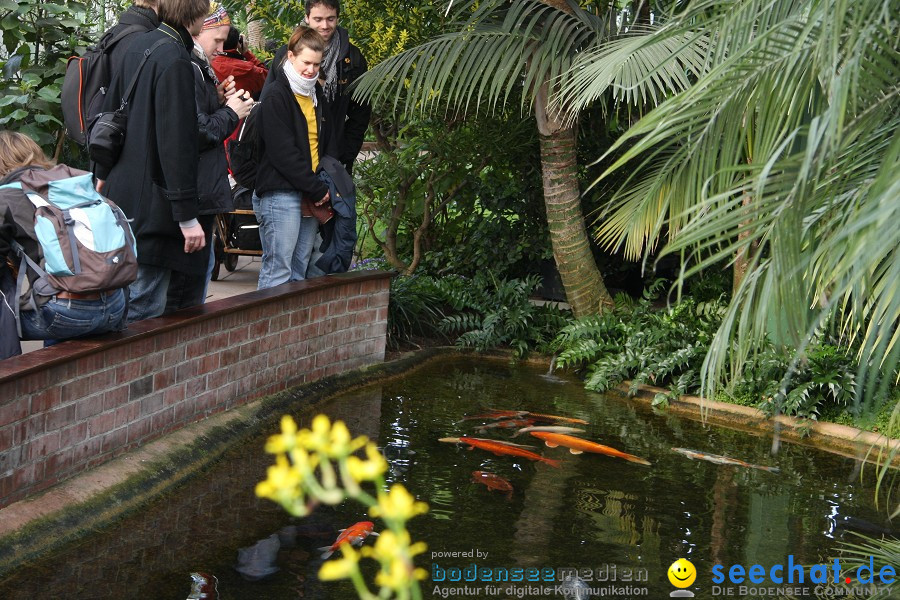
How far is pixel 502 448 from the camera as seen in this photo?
5.21m

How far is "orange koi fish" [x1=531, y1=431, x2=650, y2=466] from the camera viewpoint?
5.30m

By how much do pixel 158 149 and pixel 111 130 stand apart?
215 millimetres

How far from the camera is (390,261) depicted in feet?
28.9

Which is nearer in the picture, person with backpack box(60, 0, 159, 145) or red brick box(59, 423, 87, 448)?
red brick box(59, 423, 87, 448)

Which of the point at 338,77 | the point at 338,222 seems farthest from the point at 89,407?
the point at 338,77

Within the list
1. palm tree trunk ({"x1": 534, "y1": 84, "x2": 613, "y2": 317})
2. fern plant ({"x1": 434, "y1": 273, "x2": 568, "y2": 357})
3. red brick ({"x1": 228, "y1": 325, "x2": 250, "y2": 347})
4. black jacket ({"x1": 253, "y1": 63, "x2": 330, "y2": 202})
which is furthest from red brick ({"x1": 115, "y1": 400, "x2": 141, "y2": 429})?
palm tree trunk ({"x1": 534, "y1": 84, "x2": 613, "y2": 317})

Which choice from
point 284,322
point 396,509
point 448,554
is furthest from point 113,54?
point 396,509

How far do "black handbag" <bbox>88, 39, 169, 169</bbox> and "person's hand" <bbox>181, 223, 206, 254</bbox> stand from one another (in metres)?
0.47

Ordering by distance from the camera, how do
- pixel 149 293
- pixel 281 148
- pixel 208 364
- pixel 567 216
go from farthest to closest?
pixel 567 216
pixel 281 148
pixel 208 364
pixel 149 293

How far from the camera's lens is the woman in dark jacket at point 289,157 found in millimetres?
6008

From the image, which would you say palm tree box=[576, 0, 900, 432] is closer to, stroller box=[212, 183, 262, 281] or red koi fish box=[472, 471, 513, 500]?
red koi fish box=[472, 471, 513, 500]

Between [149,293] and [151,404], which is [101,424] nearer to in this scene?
[151,404]

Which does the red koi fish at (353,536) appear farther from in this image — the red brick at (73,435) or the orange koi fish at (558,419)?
the orange koi fish at (558,419)

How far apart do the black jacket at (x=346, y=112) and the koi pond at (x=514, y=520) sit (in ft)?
5.51
